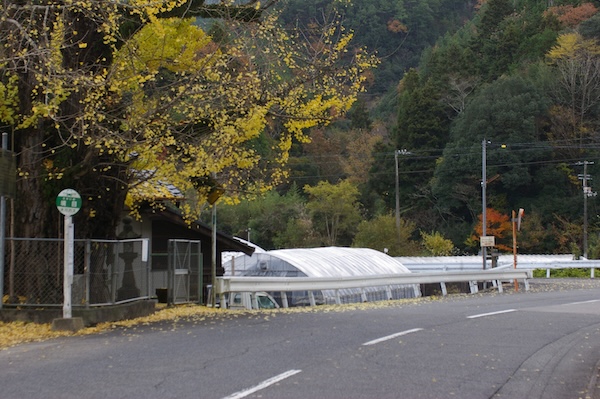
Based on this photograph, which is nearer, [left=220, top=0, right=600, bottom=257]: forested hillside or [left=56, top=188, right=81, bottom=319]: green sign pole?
[left=56, top=188, right=81, bottom=319]: green sign pole

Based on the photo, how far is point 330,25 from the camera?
17.2m

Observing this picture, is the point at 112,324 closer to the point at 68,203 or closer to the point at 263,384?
the point at 68,203

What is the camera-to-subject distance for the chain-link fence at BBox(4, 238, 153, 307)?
51.5ft

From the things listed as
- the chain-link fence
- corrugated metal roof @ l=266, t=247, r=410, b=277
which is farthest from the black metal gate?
corrugated metal roof @ l=266, t=247, r=410, b=277

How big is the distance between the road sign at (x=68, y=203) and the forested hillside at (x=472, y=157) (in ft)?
156

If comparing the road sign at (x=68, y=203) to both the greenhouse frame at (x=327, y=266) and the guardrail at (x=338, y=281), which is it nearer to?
the guardrail at (x=338, y=281)

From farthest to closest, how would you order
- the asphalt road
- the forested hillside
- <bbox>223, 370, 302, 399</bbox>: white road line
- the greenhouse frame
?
the forested hillside → the greenhouse frame → the asphalt road → <bbox>223, 370, 302, 399</bbox>: white road line

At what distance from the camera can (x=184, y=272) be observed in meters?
21.1

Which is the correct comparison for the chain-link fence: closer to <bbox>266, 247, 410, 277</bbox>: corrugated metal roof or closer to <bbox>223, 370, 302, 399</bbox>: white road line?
<bbox>223, 370, 302, 399</bbox>: white road line

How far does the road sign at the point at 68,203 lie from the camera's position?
14414 millimetres

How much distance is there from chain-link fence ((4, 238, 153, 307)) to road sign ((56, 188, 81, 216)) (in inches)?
46.1

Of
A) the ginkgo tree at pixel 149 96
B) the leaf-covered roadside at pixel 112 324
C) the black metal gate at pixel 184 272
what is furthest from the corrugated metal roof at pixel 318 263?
the ginkgo tree at pixel 149 96

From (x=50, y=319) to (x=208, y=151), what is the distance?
4.47m

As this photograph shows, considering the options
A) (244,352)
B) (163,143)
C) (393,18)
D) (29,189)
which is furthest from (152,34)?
(393,18)
